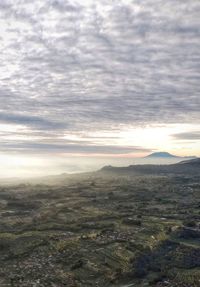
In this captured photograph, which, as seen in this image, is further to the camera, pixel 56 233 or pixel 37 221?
pixel 37 221

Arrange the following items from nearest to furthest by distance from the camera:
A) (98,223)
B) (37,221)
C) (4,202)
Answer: (98,223), (37,221), (4,202)

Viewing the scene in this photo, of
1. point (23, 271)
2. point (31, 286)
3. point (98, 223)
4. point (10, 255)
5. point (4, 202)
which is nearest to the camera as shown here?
point (31, 286)

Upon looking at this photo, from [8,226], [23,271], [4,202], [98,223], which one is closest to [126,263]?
[23,271]

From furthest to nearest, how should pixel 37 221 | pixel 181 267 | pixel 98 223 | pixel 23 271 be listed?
pixel 37 221 → pixel 98 223 → pixel 181 267 → pixel 23 271

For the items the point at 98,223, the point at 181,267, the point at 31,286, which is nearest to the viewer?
the point at 31,286

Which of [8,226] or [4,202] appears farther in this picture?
[4,202]

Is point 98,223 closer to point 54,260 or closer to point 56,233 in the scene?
point 56,233

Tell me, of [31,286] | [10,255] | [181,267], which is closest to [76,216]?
[10,255]

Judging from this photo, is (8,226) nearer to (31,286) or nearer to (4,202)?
(31,286)
